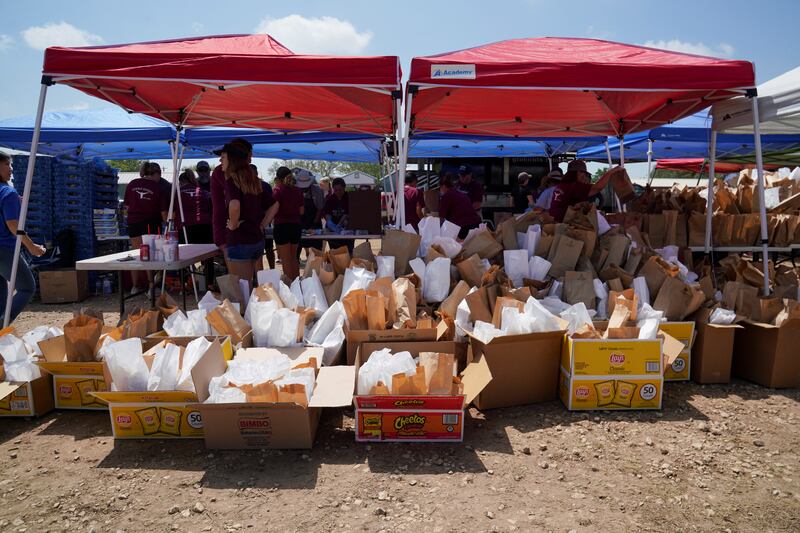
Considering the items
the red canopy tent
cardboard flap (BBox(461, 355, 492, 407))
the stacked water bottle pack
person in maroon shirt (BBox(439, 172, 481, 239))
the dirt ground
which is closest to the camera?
the dirt ground

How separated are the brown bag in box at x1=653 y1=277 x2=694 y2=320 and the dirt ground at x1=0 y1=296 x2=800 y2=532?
74cm

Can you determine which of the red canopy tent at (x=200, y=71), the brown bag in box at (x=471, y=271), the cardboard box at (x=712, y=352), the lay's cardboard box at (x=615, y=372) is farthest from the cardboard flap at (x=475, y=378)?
the red canopy tent at (x=200, y=71)

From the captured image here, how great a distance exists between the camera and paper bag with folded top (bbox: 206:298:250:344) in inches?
126

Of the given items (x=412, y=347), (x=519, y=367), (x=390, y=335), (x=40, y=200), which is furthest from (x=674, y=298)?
(x=40, y=200)

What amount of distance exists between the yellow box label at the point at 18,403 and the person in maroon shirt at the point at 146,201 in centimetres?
329

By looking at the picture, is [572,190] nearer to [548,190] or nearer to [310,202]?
[548,190]

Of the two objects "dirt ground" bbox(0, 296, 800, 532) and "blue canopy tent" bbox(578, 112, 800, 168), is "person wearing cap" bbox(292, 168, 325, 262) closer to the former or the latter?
"blue canopy tent" bbox(578, 112, 800, 168)

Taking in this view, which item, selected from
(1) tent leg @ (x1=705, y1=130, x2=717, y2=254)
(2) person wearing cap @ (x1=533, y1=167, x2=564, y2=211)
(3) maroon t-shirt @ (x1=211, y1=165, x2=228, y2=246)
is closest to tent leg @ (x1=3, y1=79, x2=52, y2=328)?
(3) maroon t-shirt @ (x1=211, y1=165, x2=228, y2=246)

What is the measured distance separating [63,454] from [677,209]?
5445 millimetres

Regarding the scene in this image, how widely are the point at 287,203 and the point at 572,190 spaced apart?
3157 mm

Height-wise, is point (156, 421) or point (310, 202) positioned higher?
point (310, 202)

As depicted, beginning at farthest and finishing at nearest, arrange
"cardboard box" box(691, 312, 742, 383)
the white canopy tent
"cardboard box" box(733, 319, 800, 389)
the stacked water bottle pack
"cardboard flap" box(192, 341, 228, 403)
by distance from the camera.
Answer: the stacked water bottle pack
the white canopy tent
"cardboard box" box(691, 312, 742, 383)
"cardboard box" box(733, 319, 800, 389)
"cardboard flap" box(192, 341, 228, 403)

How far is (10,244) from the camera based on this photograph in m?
4.08

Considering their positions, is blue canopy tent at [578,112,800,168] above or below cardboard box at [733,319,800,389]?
above
